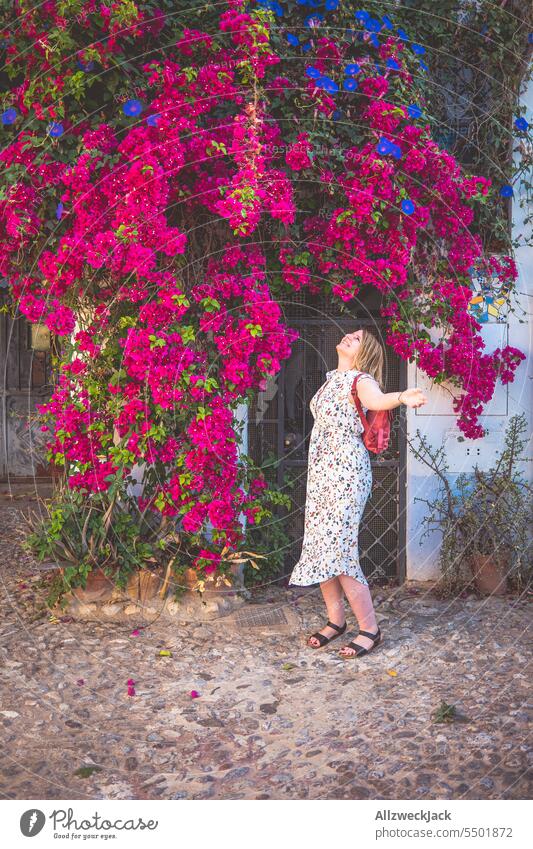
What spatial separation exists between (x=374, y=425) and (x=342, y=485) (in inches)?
14.4

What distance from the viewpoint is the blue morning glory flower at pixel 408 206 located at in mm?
5070

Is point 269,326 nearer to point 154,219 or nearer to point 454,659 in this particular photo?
point 154,219

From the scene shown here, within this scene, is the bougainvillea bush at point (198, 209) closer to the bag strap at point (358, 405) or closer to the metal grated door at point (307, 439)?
the metal grated door at point (307, 439)

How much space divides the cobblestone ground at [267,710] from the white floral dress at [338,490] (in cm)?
52

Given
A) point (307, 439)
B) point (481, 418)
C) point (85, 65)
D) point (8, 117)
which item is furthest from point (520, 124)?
point (8, 117)

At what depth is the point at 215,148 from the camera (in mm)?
4715

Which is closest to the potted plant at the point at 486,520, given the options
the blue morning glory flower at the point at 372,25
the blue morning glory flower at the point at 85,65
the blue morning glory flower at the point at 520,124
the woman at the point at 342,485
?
the woman at the point at 342,485

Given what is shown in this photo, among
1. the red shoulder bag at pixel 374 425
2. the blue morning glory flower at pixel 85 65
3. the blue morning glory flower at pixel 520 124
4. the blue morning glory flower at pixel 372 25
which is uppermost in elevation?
the blue morning glory flower at pixel 372 25

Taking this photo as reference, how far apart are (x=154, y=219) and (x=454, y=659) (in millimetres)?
2970

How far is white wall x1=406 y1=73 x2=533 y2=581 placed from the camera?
579cm

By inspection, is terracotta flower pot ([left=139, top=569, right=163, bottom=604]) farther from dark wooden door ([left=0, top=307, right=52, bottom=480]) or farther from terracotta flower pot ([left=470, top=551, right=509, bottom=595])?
dark wooden door ([left=0, top=307, right=52, bottom=480])

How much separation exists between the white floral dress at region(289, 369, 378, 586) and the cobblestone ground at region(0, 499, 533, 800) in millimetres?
522

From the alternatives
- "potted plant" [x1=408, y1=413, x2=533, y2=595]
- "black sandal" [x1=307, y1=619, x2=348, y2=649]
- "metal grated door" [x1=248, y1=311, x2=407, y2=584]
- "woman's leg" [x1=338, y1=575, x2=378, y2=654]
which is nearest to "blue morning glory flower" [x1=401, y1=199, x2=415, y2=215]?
"metal grated door" [x1=248, y1=311, x2=407, y2=584]
